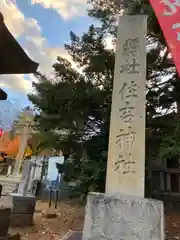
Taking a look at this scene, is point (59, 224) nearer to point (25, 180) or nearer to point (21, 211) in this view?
point (21, 211)

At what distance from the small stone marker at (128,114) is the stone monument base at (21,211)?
146 inches

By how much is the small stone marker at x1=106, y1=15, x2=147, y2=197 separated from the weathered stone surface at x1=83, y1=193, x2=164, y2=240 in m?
0.19

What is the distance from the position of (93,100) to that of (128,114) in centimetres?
336

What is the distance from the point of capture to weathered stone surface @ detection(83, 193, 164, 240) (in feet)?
8.00

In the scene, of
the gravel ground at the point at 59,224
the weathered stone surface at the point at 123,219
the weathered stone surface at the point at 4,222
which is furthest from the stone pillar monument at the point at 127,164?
the gravel ground at the point at 59,224

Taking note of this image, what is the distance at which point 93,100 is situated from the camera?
6.34 meters

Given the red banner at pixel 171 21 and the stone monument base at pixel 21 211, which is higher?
the red banner at pixel 171 21

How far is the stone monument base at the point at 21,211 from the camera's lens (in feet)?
18.4

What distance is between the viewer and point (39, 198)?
30.7 feet

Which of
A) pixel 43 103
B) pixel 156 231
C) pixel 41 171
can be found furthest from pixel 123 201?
pixel 41 171

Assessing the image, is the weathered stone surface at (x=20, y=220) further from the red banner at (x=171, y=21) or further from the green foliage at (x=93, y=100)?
the red banner at (x=171, y=21)

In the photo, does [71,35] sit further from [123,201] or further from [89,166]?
[123,201]

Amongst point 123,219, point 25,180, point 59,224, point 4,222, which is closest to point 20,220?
point 59,224

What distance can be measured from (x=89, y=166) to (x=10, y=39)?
3.75 meters
